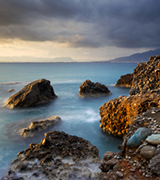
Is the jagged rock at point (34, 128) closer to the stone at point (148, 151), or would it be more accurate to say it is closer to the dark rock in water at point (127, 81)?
the stone at point (148, 151)

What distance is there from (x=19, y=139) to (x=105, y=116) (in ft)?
25.0

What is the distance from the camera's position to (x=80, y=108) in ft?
74.1

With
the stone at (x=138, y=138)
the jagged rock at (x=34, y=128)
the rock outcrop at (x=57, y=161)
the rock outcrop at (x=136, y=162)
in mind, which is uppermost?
the stone at (x=138, y=138)

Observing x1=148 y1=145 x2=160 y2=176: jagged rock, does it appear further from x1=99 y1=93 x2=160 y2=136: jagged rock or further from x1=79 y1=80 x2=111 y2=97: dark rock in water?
x1=79 y1=80 x2=111 y2=97: dark rock in water

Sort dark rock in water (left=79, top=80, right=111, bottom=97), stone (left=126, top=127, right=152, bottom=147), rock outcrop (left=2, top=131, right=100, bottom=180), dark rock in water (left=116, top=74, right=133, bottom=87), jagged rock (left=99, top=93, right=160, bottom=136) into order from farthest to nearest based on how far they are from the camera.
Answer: dark rock in water (left=116, top=74, right=133, bottom=87)
dark rock in water (left=79, top=80, right=111, bottom=97)
jagged rock (left=99, top=93, right=160, bottom=136)
rock outcrop (left=2, top=131, right=100, bottom=180)
stone (left=126, top=127, right=152, bottom=147)

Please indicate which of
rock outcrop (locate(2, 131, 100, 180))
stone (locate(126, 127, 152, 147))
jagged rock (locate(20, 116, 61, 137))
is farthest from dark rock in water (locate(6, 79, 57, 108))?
stone (locate(126, 127, 152, 147))

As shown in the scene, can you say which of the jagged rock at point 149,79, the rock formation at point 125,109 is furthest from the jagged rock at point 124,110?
the jagged rock at point 149,79

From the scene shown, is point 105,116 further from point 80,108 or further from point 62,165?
point 80,108

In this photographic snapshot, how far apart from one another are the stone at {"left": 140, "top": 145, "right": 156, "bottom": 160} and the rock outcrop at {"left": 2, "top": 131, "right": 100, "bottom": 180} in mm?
2294

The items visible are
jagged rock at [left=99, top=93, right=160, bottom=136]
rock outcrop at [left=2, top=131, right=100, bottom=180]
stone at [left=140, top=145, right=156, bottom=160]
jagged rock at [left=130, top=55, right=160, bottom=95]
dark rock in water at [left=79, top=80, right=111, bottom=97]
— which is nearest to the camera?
stone at [left=140, top=145, right=156, bottom=160]

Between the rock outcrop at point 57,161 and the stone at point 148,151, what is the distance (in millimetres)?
2294

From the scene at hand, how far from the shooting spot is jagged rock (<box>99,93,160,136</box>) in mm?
10312

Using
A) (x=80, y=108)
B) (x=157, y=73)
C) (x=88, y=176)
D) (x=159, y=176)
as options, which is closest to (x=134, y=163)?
(x=159, y=176)

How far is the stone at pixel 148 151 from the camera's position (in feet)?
15.3
